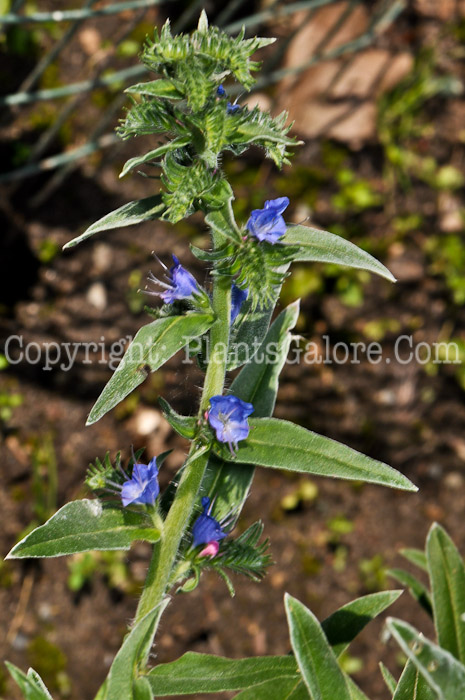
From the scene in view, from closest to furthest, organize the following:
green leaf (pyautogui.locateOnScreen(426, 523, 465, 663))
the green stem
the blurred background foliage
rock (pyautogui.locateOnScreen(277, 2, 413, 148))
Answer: the green stem → green leaf (pyautogui.locateOnScreen(426, 523, 465, 663)) → the blurred background foliage → rock (pyautogui.locateOnScreen(277, 2, 413, 148))

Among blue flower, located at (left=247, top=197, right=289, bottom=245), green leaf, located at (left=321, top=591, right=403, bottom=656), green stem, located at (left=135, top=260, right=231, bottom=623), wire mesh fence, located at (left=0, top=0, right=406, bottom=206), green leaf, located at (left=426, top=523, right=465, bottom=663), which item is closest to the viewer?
blue flower, located at (left=247, top=197, right=289, bottom=245)

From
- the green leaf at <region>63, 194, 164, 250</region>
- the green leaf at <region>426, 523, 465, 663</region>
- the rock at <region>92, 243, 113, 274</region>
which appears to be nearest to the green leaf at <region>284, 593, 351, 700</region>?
the green leaf at <region>426, 523, 465, 663</region>

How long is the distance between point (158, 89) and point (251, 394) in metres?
0.84

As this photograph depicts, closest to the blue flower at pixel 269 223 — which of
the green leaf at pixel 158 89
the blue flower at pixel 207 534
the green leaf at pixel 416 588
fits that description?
the green leaf at pixel 158 89

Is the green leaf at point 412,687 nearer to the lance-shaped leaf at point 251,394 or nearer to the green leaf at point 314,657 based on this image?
the green leaf at point 314,657

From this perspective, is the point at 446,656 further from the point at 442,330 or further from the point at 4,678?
the point at 442,330

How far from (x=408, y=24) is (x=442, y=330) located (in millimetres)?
1926

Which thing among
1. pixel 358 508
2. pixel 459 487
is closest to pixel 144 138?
pixel 358 508

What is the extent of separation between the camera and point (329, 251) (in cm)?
151

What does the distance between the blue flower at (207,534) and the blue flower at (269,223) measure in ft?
2.17

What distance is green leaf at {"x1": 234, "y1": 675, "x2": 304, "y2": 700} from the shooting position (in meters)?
1.67

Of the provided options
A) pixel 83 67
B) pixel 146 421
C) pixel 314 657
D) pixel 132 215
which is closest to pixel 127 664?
pixel 314 657

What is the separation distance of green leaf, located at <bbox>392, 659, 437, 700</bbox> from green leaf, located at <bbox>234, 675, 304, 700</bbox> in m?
0.22

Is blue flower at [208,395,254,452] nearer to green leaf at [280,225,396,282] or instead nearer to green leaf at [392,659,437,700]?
green leaf at [280,225,396,282]
